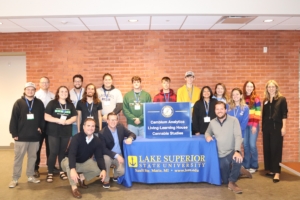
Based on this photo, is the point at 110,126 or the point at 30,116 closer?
the point at 110,126

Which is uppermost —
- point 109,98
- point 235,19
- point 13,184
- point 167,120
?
point 235,19

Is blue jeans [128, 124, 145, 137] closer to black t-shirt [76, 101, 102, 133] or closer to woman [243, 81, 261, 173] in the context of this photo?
black t-shirt [76, 101, 102, 133]

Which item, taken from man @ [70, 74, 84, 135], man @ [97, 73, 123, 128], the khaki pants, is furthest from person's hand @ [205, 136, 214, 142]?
man @ [70, 74, 84, 135]

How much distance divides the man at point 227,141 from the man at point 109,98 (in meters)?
1.97

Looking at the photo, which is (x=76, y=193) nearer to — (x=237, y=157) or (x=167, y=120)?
(x=167, y=120)

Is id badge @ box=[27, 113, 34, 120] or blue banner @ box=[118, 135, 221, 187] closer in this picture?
blue banner @ box=[118, 135, 221, 187]

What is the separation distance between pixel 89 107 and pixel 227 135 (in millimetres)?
2493

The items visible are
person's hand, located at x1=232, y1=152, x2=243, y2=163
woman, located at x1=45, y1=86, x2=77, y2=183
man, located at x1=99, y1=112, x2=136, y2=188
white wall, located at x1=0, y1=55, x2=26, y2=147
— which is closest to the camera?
person's hand, located at x1=232, y1=152, x2=243, y2=163

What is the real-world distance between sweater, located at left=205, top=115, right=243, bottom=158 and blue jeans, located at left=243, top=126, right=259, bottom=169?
114 cm

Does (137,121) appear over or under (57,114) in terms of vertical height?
under

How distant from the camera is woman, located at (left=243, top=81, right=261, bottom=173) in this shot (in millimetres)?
5160

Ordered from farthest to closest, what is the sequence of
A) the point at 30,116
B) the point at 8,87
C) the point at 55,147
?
the point at 8,87
the point at 55,147
the point at 30,116

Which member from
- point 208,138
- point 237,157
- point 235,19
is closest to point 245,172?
point 237,157

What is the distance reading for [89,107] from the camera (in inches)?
198
